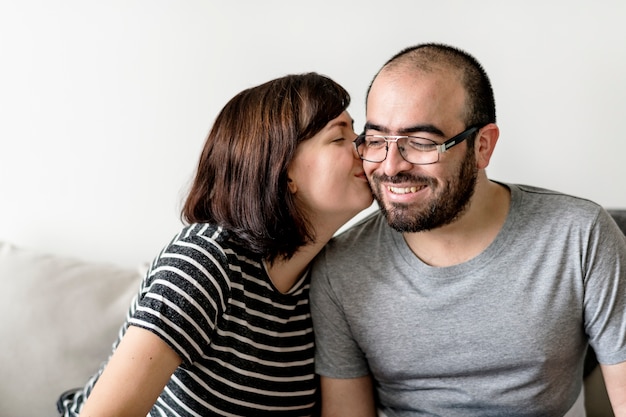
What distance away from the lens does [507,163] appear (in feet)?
6.59

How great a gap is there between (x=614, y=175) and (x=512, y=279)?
61cm

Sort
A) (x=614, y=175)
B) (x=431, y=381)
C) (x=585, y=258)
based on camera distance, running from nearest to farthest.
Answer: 1. (x=585, y=258)
2. (x=431, y=381)
3. (x=614, y=175)

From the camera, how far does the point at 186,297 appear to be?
4.75ft

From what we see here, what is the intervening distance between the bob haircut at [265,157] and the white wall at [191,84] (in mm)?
444

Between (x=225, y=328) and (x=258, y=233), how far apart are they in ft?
0.68

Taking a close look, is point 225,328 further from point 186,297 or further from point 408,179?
point 408,179

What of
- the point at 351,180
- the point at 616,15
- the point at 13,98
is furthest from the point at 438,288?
the point at 13,98

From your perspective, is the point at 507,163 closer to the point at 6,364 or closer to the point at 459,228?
the point at 459,228

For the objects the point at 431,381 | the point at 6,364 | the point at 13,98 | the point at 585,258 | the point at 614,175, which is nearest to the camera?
the point at 585,258

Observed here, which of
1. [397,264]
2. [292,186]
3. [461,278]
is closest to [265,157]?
[292,186]

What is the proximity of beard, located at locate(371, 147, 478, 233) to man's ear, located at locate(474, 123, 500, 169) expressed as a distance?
0.02 meters

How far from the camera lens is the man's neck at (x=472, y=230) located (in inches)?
63.7

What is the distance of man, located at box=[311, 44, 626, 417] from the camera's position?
60.2 inches

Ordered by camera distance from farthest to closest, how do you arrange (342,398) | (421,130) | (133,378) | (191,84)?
(191,84)
(342,398)
(421,130)
(133,378)
